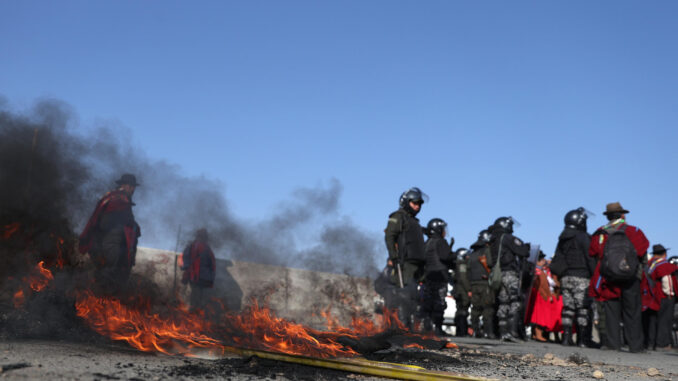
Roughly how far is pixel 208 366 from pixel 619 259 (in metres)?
6.90

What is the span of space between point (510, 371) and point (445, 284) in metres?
7.28

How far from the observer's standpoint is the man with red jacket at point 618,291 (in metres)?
8.87

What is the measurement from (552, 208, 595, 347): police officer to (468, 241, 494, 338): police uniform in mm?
1404

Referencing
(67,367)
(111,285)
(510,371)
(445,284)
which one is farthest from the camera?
(445,284)

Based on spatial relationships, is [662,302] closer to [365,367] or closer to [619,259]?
[619,259]

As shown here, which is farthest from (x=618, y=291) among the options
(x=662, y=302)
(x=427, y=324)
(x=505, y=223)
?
(x=662, y=302)

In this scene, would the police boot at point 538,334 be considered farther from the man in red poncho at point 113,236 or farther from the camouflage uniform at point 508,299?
the man in red poncho at point 113,236

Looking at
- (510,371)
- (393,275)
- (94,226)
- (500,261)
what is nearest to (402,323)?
(393,275)

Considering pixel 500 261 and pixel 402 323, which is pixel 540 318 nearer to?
pixel 500 261

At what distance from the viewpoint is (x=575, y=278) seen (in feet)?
34.7

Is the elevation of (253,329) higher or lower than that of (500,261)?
lower

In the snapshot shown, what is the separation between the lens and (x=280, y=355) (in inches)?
183

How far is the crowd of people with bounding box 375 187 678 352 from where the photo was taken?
29.9 ft

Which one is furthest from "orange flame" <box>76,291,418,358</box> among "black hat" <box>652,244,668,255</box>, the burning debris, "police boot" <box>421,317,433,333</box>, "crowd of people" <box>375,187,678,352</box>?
"black hat" <box>652,244,668,255</box>
